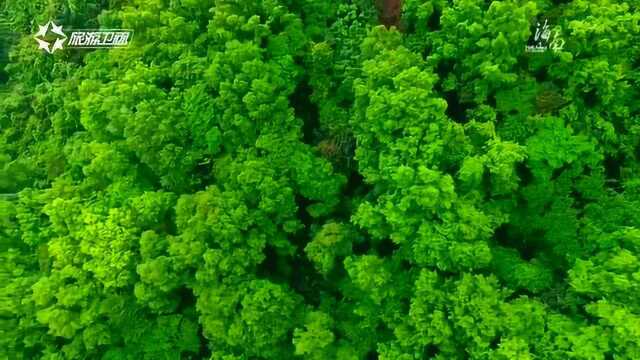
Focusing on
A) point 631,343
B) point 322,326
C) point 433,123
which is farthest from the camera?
point 322,326

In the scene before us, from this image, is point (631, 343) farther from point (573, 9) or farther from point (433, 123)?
point (573, 9)

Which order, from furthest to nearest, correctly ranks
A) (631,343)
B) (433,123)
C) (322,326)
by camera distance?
(322,326) < (433,123) < (631,343)

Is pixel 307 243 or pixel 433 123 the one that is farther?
pixel 307 243

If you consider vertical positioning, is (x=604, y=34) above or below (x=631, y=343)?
above

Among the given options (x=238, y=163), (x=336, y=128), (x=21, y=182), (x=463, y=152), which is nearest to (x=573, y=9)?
(x=463, y=152)

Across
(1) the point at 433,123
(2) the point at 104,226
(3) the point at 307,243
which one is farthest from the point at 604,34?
(2) the point at 104,226

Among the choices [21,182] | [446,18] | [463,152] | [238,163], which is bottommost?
[21,182]
